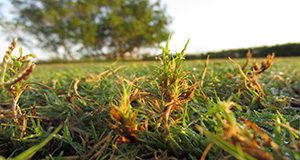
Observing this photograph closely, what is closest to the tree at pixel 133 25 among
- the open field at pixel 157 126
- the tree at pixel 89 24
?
the tree at pixel 89 24

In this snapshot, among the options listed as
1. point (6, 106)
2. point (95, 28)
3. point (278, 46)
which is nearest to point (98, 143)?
point (6, 106)

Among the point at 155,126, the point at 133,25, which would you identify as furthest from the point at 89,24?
the point at 155,126

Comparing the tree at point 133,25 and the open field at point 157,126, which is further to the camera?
the tree at point 133,25

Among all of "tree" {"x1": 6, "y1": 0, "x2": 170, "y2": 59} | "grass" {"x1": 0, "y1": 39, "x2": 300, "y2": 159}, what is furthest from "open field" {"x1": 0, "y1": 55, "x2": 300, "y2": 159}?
"tree" {"x1": 6, "y1": 0, "x2": 170, "y2": 59}

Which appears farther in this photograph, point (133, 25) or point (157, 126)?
point (133, 25)

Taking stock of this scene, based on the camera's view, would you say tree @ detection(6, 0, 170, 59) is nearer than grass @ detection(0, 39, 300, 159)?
No

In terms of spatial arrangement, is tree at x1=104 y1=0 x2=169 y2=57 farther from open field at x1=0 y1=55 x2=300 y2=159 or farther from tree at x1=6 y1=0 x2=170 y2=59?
open field at x1=0 y1=55 x2=300 y2=159

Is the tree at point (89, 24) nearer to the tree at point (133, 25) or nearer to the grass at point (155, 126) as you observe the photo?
the tree at point (133, 25)

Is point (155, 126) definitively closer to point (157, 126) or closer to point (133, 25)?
point (157, 126)
